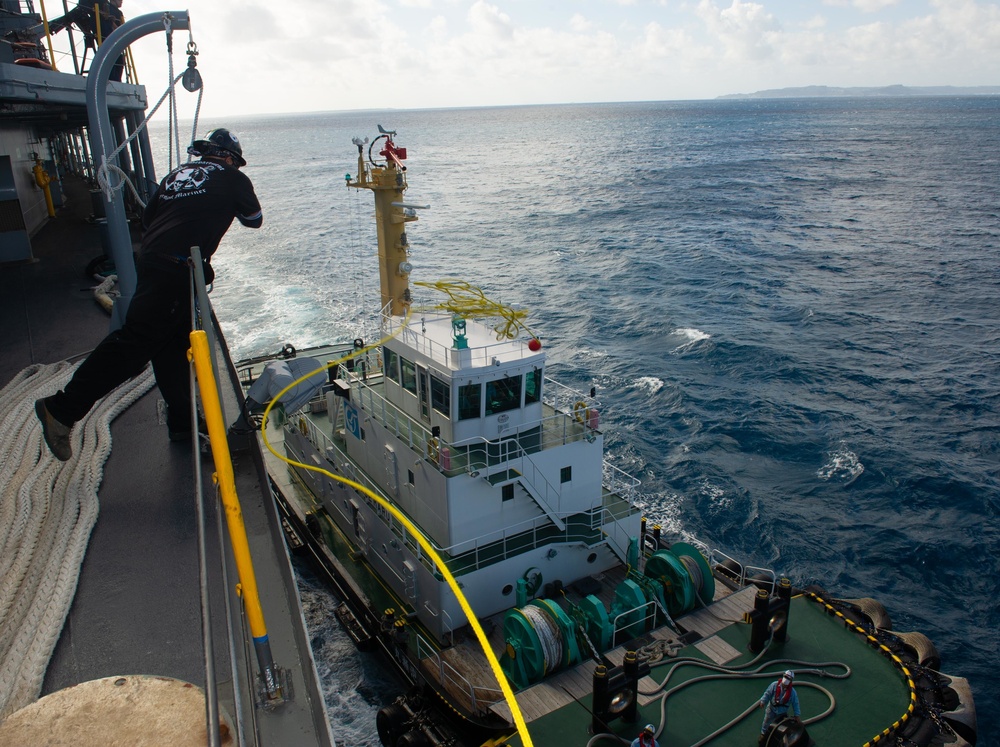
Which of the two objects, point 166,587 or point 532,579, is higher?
point 166,587

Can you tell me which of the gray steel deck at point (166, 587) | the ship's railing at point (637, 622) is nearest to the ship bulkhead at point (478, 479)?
the ship's railing at point (637, 622)

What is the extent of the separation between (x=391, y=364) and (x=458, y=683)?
789 centimetres

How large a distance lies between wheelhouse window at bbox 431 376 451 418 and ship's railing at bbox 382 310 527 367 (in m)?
0.49

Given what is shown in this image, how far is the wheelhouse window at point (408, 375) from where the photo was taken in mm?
16828

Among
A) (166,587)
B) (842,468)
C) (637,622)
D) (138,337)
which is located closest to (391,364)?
(637,622)

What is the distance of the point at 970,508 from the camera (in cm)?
2269

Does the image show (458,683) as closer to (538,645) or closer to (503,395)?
(538,645)

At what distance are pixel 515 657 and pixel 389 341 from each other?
8195mm

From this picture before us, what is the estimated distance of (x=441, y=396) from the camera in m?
15.7

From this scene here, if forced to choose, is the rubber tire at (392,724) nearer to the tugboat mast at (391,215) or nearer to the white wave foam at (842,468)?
the tugboat mast at (391,215)

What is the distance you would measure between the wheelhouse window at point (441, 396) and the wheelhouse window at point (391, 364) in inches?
75.5

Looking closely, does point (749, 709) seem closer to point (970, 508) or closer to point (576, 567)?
point (576, 567)

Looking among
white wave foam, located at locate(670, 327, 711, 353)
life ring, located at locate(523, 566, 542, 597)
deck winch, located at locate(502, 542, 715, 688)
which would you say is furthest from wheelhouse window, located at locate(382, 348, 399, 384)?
white wave foam, located at locate(670, 327, 711, 353)

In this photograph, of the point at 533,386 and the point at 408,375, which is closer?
the point at 533,386
